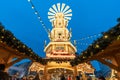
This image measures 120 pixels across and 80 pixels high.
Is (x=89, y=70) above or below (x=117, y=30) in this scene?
above

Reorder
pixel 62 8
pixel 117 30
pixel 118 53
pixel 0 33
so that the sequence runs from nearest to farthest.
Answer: pixel 117 30, pixel 0 33, pixel 118 53, pixel 62 8

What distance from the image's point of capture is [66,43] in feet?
149

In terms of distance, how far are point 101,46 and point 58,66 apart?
22.4 meters

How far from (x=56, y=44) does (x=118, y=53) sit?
3287cm

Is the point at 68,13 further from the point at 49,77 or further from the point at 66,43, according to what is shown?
the point at 49,77

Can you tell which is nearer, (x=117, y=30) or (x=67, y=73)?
(x=117, y=30)

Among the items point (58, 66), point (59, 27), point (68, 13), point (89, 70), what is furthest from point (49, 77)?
point (68, 13)

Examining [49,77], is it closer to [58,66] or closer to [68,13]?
[58,66]

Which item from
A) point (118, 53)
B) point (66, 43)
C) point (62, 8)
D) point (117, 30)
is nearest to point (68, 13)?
point (62, 8)

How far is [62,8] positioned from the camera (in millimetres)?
52344

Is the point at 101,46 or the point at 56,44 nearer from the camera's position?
the point at 101,46

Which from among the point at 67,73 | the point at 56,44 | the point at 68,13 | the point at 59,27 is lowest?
the point at 67,73

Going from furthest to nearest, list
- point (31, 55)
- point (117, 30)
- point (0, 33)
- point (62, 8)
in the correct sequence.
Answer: point (62, 8) < point (31, 55) < point (0, 33) < point (117, 30)

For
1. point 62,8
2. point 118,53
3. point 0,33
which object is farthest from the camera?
point 62,8
